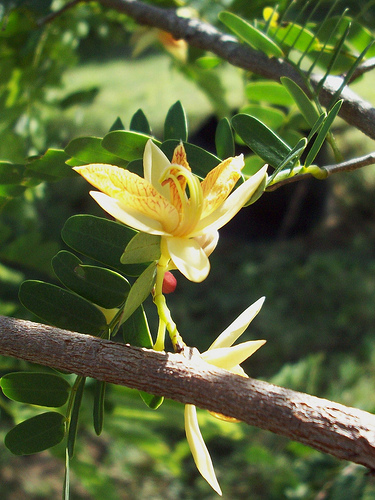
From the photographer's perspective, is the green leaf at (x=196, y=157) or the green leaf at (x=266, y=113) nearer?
the green leaf at (x=196, y=157)

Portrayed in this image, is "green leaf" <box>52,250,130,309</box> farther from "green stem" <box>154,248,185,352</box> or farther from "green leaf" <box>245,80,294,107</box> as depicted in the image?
"green leaf" <box>245,80,294,107</box>

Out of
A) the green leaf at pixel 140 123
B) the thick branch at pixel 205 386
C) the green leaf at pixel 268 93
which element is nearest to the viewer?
the thick branch at pixel 205 386

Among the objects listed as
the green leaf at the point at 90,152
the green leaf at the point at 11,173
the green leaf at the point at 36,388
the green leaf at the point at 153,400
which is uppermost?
the green leaf at the point at 90,152

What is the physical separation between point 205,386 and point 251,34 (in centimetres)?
34

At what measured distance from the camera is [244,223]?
8.20 ft

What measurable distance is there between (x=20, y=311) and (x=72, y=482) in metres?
0.91

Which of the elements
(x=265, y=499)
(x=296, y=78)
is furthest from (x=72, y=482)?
(x=296, y=78)

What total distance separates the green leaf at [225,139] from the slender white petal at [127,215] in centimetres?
16

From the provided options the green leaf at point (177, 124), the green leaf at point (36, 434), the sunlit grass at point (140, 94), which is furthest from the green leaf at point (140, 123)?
the sunlit grass at point (140, 94)

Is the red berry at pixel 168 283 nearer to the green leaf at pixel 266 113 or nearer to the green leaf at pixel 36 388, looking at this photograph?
the green leaf at pixel 36 388

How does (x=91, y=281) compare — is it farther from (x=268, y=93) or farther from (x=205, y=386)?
(x=268, y=93)

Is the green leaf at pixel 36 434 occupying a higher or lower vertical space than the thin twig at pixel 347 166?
lower

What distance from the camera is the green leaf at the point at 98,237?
38 cm

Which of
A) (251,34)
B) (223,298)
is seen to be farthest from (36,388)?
(223,298)
